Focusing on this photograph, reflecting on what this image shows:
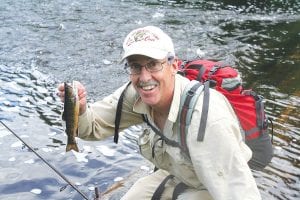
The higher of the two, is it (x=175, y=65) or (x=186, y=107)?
(x=175, y=65)

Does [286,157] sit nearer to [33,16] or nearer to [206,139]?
[206,139]

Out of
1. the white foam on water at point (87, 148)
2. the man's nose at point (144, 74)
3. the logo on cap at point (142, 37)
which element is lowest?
the white foam on water at point (87, 148)

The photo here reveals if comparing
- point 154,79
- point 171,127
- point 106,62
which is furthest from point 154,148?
point 106,62

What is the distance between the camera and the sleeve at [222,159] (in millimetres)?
3672

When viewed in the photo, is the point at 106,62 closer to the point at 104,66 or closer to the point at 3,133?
the point at 104,66

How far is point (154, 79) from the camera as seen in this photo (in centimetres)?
400

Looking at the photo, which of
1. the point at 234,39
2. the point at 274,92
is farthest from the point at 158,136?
the point at 234,39

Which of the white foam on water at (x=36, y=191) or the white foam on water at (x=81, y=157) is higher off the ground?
the white foam on water at (x=81, y=157)

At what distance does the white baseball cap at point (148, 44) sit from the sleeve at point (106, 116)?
89cm

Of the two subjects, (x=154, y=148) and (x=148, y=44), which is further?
(x=154, y=148)

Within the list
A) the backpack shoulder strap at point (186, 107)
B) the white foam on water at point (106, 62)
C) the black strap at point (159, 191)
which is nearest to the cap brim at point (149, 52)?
the backpack shoulder strap at point (186, 107)

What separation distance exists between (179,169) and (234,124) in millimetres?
817

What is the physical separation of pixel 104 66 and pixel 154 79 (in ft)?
27.1

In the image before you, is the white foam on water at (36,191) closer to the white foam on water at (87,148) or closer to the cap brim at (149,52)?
the white foam on water at (87,148)
